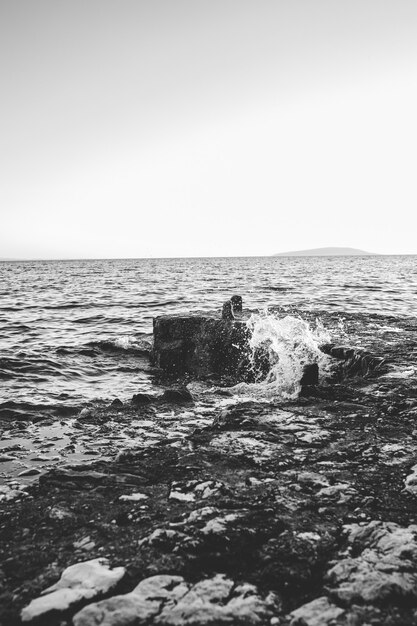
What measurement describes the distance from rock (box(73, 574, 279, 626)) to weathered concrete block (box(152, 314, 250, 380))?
6.33m

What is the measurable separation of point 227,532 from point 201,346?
676 centimetres

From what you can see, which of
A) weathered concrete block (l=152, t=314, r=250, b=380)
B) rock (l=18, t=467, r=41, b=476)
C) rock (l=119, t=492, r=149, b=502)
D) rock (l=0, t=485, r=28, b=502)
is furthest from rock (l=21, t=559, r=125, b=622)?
weathered concrete block (l=152, t=314, r=250, b=380)

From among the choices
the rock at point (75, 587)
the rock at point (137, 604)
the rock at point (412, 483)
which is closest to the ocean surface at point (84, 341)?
the rock at point (75, 587)

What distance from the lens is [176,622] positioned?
226cm

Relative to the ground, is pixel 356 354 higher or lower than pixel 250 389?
higher

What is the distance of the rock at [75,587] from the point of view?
92.4 inches

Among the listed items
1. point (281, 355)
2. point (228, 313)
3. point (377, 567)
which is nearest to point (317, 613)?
point (377, 567)

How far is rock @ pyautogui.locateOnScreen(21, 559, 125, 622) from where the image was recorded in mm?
2348

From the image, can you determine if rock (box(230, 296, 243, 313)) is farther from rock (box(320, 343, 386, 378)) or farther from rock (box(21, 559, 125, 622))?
rock (box(21, 559, 125, 622))

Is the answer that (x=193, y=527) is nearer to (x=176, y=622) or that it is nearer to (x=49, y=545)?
(x=176, y=622)

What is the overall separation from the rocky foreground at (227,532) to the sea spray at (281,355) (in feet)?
8.21

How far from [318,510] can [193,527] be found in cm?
103

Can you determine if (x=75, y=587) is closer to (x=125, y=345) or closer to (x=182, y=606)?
(x=182, y=606)

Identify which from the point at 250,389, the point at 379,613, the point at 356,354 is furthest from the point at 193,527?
the point at 356,354
